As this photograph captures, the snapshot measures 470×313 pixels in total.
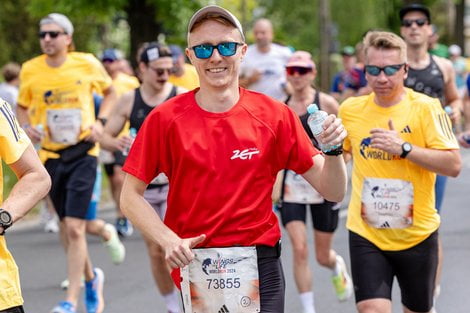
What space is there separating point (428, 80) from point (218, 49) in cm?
407

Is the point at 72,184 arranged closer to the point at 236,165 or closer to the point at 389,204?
the point at 389,204

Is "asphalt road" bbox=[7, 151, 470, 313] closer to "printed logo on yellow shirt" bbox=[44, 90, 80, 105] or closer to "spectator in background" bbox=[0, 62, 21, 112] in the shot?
"printed logo on yellow shirt" bbox=[44, 90, 80, 105]

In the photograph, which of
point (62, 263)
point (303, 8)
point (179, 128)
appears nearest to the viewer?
point (179, 128)

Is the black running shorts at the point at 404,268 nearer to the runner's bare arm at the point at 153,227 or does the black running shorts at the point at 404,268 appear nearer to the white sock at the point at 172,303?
the runner's bare arm at the point at 153,227

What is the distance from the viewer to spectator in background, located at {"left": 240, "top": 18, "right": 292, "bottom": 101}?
1292 centimetres

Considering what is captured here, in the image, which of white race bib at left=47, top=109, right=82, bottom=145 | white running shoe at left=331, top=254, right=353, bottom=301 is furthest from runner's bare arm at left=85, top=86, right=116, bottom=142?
white running shoe at left=331, top=254, right=353, bottom=301

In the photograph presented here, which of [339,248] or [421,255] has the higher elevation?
[421,255]

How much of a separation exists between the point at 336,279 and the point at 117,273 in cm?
262

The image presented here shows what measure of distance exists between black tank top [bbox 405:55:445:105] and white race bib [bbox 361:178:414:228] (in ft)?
7.28

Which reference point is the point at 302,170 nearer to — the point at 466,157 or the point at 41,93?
the point at 41,93

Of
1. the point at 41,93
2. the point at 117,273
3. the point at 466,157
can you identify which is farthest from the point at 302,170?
the point at 466,157

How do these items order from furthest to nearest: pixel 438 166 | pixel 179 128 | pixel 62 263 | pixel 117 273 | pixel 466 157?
pixel 466 157 → pixel 62 263 → pixel 117 273 → pixel 438 166 → pixel 179 128

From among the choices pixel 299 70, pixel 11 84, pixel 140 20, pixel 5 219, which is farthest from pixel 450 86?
pixel 140 20

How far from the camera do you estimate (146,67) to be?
8.48 metres
